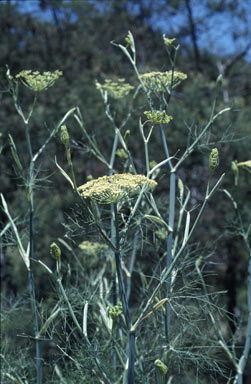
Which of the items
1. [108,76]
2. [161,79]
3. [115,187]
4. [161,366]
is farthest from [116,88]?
[108,76]

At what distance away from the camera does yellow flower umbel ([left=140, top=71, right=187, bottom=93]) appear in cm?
158

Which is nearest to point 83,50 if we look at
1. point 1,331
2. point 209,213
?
point 209,213

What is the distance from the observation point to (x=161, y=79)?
161 centimetres

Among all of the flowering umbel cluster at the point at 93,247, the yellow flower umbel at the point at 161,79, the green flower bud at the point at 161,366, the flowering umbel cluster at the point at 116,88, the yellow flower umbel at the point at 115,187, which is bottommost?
the flowering umbel cluster at the point at 93,247

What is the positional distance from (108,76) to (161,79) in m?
3.39

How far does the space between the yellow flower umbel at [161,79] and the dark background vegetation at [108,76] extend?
2125 mm

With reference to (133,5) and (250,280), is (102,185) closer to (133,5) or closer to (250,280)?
(250,280)

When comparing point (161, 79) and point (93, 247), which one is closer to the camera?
point (161, 79)

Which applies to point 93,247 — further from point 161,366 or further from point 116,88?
point 161,366

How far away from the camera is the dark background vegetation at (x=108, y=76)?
14.4 feet

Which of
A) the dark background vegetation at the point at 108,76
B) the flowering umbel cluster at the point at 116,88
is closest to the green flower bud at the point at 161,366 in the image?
the flowering umbel cluster at the point at 116,88

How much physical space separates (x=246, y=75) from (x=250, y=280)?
470 centimetres

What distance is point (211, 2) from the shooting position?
596cm

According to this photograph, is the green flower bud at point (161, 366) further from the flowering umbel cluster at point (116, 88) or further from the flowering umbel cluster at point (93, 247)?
the flowering umbel cluster at point (116, 88)
